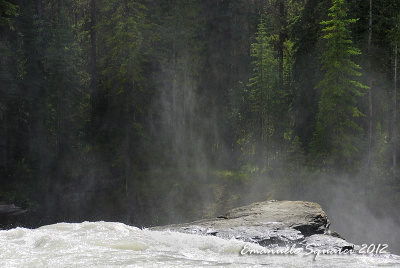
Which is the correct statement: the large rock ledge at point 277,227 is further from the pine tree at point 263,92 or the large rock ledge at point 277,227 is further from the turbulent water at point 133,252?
the pine tree at point 263,92

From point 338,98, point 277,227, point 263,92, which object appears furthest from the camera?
point 263,92

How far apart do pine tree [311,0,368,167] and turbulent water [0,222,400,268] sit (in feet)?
54.9

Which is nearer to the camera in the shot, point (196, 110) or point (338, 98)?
point (338, 98)

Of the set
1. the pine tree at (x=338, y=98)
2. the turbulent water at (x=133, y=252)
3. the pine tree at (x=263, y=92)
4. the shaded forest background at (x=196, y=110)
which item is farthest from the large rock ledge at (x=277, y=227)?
the pine tree at (x=263, y=92)

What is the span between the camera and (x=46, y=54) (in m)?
30.5

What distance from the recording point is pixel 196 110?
116ft

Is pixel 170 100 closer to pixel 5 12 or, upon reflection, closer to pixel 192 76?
pixel 192 76

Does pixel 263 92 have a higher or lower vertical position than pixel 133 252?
higher

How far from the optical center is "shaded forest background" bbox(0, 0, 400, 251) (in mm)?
24625

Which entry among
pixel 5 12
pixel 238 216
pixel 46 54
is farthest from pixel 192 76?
pixel 238 216

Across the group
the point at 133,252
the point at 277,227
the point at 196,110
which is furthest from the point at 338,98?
the point at 133,252

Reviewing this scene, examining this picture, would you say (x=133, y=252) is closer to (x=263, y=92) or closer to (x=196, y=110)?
(x=263, y=92)

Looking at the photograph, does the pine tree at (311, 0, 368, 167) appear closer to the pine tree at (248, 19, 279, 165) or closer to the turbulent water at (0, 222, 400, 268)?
the pine tree at (248, 19, 279, 165)

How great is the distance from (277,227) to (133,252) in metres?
3.69
